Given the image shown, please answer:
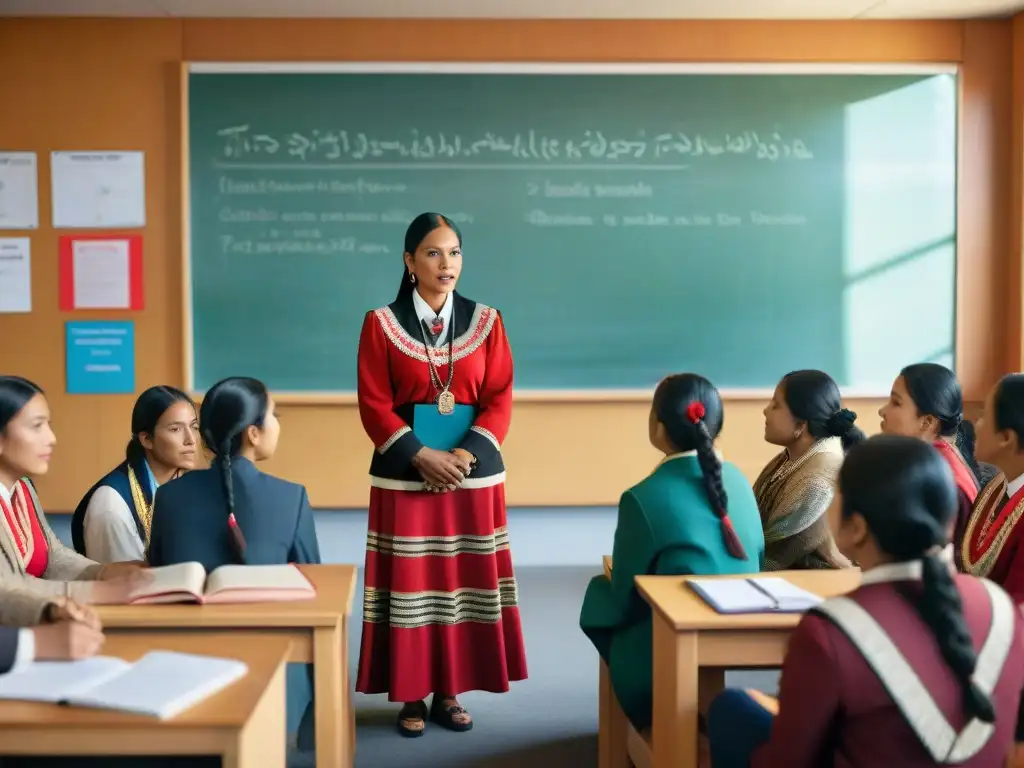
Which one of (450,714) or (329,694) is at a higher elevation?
(329,694)

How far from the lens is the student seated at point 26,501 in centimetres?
213

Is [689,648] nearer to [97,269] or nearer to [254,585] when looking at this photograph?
[254,585]

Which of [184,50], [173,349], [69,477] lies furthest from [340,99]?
[69,477]

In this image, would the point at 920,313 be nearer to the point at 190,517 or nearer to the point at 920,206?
the point at 920,206

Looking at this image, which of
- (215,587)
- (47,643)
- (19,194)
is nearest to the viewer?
(47,643)

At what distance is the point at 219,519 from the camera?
2.26m

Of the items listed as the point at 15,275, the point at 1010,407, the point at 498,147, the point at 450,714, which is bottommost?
the point at 450,714

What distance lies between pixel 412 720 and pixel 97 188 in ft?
10.00

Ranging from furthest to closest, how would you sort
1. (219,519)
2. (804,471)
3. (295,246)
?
(295,246) → (804,471) → (219,519)

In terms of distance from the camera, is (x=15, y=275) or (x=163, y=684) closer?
(x=163, y=684)

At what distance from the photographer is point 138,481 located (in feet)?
9.31

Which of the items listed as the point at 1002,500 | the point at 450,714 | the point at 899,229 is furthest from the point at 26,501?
the point at 899,229

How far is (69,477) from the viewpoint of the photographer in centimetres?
476

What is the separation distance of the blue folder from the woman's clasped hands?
0.08 metres
